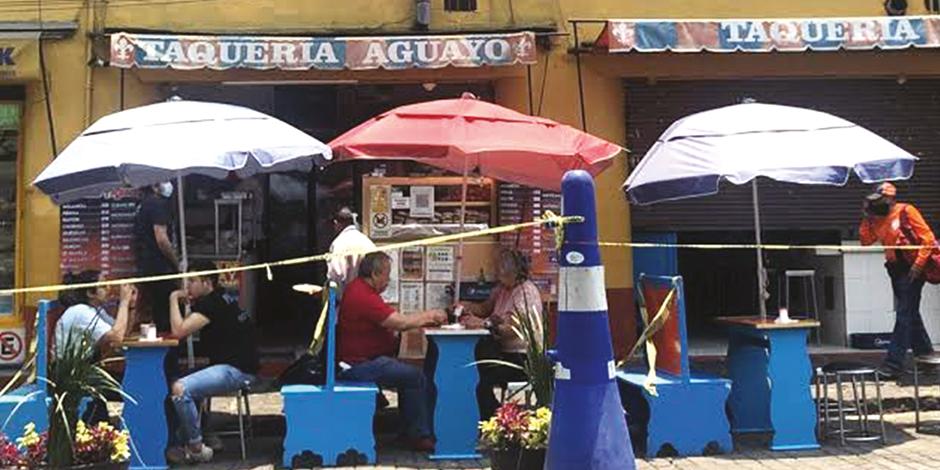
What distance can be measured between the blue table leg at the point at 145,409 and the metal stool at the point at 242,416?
0.52m

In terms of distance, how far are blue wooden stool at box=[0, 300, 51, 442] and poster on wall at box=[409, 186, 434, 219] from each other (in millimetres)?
4262

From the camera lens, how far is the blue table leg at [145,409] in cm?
645

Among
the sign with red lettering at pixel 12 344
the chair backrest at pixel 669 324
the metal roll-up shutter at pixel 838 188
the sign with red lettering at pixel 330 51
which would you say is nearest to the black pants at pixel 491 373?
A: the chair backrest at pixel 669 324

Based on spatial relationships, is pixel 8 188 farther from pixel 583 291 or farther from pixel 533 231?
pixel 583 291

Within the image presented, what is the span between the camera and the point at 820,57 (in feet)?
34.3

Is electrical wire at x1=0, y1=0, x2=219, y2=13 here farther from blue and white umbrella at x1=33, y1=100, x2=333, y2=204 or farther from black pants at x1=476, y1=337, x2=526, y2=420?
black pants at x1=476, y1=337, x2=526, y2=420

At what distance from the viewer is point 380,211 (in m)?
9.67

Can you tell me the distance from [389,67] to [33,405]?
482 centimetres

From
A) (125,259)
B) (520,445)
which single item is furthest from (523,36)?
(520,445)

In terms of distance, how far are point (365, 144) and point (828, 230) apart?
6.45 meters

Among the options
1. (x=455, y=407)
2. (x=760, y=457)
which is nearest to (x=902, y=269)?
(x=760, y=457)

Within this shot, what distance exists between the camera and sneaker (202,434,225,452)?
7059 millimetres

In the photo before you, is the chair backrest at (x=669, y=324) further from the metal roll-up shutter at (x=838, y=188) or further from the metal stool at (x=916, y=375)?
the metal roll-up shutter at (x=838, y=188)

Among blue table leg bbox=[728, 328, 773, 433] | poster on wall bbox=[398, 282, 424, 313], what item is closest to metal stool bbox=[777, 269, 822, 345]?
blue table leg bbox=[728, 328, 773, 433]
